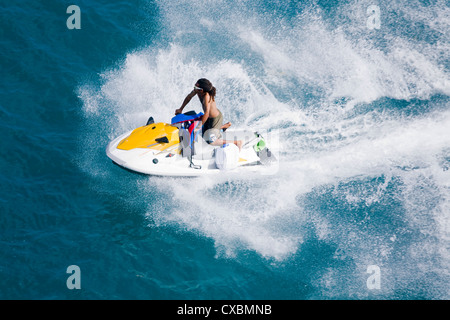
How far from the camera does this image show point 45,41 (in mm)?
15594

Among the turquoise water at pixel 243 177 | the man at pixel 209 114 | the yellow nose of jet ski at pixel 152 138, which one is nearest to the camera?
the turquoise water at pixel 243 177

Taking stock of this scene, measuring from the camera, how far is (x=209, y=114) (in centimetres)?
1152

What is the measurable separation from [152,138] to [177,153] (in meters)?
0.71

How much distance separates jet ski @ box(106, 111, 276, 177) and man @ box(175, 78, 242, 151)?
16cm

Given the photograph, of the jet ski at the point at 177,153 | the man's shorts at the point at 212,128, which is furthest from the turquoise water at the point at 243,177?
the man's shorts at the point at 212,128

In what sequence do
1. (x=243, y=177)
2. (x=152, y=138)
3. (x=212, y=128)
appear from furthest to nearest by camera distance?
(x=243, y=177)
(x=212, y=128)
(x=152, y=138)

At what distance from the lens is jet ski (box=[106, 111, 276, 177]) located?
11.2m

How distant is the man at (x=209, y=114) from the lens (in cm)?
1105

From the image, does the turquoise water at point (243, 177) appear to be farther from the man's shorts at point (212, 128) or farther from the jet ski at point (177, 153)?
the man's shorts at point (212, 128)

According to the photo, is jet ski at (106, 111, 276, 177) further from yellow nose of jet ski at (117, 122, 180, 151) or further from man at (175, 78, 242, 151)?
man at (175, 78, 242, 151)

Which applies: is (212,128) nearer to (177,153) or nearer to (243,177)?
(177,153)

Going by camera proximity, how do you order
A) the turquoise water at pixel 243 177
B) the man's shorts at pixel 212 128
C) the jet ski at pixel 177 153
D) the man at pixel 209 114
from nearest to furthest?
1. the turquoise water at pixel 243 177
2. the man at pixel 209 114
3. the jet ski at pixel 177 153
4. the man's shorts at pixel 212 128

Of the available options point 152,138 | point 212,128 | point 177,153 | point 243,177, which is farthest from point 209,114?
point 243,177
